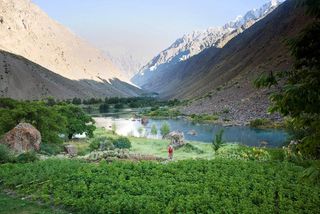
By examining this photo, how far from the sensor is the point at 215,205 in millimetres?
15891

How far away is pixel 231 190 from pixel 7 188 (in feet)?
39.1

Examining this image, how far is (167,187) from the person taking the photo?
18.6 metres

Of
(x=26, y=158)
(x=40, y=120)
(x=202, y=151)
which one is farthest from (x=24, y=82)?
(x=26, y=158)

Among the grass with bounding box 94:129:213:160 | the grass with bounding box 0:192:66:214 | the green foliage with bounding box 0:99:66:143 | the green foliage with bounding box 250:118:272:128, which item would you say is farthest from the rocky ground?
the grass with bounding box 0:192:66:214

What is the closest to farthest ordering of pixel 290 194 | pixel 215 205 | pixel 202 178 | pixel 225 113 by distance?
pixel 215 205 < pixel 290 194 < pixel 202 178 < pixel 225 113

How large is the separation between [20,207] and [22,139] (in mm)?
17744

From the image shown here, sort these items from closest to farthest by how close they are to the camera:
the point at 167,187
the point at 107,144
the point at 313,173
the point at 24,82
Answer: the point at 313,173 < the point at 167,187 < the point at 107,144 < the point at 24,82

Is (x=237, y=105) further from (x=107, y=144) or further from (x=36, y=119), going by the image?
(x=36, y=119)

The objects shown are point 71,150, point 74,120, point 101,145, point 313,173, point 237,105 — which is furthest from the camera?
point 237,105

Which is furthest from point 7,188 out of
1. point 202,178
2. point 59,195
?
point 202,178

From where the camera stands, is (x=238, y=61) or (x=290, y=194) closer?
(x=290, y=194)

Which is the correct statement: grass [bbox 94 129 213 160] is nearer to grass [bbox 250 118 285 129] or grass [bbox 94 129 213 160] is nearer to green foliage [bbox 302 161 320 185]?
green foliage [bbox 302 161 320 185]

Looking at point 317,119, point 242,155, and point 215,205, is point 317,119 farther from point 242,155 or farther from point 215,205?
point 242,155

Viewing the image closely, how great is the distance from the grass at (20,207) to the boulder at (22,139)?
15718 mm
